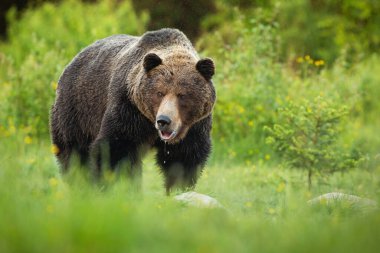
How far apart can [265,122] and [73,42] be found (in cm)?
480

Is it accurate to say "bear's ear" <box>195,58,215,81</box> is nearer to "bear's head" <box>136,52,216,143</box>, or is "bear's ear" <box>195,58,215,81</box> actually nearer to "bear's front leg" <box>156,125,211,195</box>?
"bear's head" <box>136,52,216,143</box>

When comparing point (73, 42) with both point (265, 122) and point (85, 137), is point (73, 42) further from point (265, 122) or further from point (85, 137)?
point (85, 137)

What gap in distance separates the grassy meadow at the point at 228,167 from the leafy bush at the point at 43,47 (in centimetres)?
3

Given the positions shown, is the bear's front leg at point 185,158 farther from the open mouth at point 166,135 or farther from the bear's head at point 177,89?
the open mouth at point 166,135

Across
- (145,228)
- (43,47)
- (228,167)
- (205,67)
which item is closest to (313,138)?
(228,167)

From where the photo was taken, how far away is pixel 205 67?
5.80 metres

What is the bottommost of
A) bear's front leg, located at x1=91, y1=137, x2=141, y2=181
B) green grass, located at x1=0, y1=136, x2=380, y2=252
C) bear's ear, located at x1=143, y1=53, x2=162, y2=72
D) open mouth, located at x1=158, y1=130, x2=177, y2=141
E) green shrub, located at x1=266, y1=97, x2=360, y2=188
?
green shrub, located at x1=266, y1=97, x2=360, y2=188

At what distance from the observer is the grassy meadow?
9.66ft

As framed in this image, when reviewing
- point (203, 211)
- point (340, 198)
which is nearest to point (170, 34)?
point (340, 198)

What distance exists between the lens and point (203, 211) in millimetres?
3756

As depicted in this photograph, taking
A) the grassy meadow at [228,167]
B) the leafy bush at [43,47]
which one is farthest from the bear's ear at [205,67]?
the leafy bush at [43,47]

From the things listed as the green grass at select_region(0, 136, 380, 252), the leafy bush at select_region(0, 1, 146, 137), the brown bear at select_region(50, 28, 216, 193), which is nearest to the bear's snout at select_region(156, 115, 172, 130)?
the brown bear at select_region(50, 28, 216, 193)

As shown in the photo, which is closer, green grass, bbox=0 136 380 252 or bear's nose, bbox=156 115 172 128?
green grass, bbox=0 136 380 252

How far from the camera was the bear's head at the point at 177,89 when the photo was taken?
5.68 m
